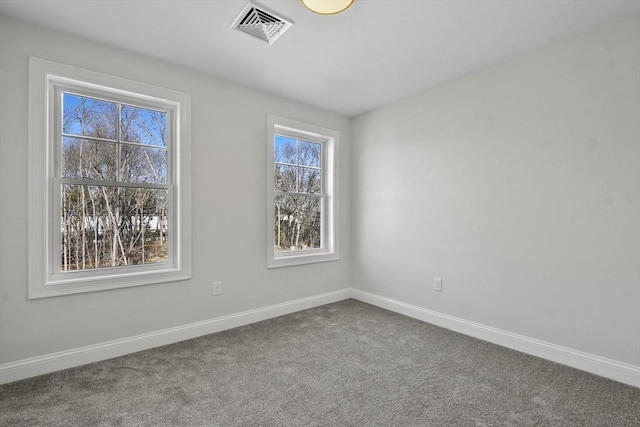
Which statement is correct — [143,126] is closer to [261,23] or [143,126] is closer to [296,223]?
[261,23]

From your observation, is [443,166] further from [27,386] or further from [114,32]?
[27,386]

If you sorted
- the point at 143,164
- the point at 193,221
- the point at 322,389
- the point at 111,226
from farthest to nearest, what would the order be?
the point at 193,221 < the point at 143,164 < the point at 111,226 < the point at 322,389

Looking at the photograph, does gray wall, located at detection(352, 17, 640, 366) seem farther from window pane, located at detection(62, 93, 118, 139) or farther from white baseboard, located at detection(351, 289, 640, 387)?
window pane, located at detection(62, 93, 118, 139)

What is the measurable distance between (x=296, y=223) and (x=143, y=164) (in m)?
1.81

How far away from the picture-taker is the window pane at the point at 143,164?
2.69 m

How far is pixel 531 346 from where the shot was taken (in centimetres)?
255

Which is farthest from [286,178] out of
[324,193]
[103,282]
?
[103,282]

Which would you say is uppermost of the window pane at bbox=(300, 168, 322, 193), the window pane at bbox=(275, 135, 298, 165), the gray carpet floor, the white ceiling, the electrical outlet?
the white ceiling

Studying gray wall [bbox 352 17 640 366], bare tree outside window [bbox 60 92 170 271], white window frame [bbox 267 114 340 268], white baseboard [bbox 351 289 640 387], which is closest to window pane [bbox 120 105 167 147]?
bare tree outside window [bbox 60 92 170 271]

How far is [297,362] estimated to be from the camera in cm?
243

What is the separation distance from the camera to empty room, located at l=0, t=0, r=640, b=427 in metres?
2.04

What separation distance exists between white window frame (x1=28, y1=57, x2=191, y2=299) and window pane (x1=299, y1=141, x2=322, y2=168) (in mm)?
1463

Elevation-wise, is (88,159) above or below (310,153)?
below

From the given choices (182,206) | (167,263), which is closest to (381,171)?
(182,206)
